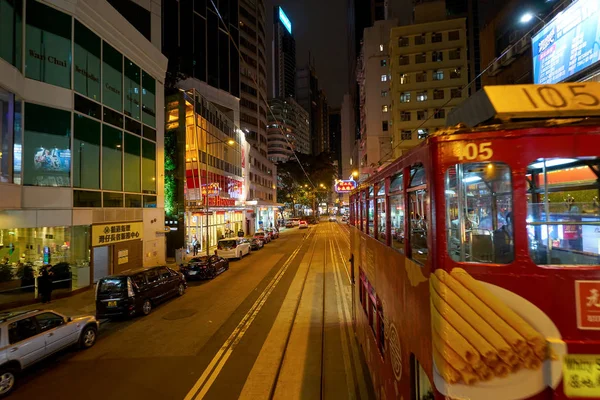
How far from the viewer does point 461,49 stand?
36.9 meters

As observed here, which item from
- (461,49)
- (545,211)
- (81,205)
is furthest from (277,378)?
(461,49)

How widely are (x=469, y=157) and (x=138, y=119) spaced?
64.2ft

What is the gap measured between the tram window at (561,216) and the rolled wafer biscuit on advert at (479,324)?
0.64m

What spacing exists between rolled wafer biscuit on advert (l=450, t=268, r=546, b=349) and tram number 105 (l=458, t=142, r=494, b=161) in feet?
2.84

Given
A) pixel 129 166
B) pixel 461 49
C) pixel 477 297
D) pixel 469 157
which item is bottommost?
pixel 477 297

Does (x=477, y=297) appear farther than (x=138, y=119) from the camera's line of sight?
No

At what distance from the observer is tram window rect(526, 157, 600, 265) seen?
2428 millimetres

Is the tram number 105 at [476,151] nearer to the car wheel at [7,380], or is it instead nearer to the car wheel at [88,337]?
the car wheel at [7,380]

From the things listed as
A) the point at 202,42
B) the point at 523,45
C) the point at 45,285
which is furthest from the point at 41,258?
the point at 202,42

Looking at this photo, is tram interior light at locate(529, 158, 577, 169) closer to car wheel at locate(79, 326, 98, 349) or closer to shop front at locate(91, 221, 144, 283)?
car wheel at locate(79, 326, 98, 349)

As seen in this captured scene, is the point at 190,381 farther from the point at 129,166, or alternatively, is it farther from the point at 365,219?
the point at 129,166

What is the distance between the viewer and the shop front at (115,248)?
15094 mm

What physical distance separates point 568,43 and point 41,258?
21.3 m

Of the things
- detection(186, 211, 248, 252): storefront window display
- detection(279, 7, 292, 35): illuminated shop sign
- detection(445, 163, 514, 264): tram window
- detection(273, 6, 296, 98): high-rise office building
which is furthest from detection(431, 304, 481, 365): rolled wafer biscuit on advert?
detection(279, 7, 292, 35): illuminated shop sign
